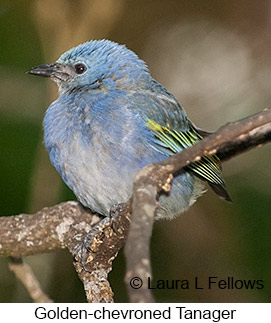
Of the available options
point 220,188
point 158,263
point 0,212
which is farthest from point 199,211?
point 0,212

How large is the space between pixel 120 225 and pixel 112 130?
65 cm

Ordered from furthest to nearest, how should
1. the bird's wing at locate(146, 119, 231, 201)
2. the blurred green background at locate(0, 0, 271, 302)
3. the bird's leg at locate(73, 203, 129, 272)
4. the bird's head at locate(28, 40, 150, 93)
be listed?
the blurred green background at locate(0, 0, 271, 302)
the bird's head at locate(28, 40, 150, 93)
the bird's wing at locate(146, 119, 231, 201)
the bird's leg at locate(73, 203, 129, 272)

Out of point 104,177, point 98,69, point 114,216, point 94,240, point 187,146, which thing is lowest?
point 94,240

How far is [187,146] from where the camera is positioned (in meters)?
3.54

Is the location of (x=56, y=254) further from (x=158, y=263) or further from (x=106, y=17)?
(x=106, y=17)

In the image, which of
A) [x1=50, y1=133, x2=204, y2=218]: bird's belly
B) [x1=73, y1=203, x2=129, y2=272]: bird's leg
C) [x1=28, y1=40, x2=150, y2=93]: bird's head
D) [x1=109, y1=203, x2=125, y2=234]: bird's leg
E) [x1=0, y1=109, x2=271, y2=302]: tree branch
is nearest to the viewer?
[x1=0, y1=109, x2=271, y2=302]: tree branch

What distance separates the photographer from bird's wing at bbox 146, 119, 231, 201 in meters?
3.39

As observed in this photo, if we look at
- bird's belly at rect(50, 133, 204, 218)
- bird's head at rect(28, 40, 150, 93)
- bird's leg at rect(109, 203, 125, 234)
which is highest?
bird's head at rect(28, 40, 150, 93)

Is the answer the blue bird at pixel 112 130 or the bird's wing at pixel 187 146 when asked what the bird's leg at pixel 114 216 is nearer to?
the blue bird at pixel 112 130

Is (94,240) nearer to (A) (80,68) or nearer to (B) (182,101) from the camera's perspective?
(A) (80,68)

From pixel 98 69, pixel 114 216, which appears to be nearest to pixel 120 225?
pixel 114 216

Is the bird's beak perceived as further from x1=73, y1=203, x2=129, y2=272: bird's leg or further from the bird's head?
x1=73, y1=203, x2=129, y2=272: bird's leg

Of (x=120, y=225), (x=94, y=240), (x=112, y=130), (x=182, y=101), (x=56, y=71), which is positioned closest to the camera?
(x=120, y=225)

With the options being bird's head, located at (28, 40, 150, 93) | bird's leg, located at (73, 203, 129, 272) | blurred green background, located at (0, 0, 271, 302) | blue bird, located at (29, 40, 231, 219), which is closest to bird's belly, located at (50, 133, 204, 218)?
blue bird, located at (29, 40, 231, 219)
